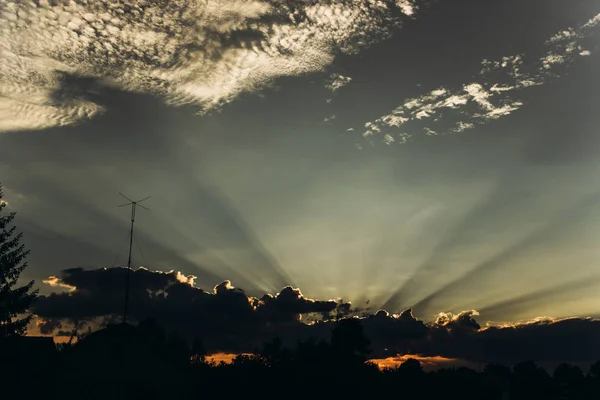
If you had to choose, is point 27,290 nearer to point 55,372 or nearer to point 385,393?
point 55,372

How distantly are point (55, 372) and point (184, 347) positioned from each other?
65327 millimetres

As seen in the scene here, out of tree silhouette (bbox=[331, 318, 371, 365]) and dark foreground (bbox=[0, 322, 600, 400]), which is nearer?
dark foreground (bbox=[0, 322, 600, 400])

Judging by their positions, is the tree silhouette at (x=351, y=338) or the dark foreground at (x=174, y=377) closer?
the dark foreground at (x=174, y=377)

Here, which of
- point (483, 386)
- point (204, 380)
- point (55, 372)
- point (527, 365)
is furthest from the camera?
point (527, 365)

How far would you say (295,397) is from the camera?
54.3 m

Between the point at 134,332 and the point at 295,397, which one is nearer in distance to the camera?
the point at 134,332

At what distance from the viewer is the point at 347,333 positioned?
92250 mm

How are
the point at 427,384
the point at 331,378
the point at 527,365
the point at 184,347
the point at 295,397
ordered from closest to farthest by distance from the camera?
the point at 295,397, the point at 331,378, the point at 427,384, the point at 184,347, the point at 527,365

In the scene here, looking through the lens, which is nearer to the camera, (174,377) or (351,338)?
(174,377)

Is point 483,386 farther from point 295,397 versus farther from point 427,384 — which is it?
point 295,397

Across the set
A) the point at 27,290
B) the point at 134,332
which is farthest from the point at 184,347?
the point at 134,332

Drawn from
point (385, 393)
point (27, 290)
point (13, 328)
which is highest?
point (27, 290)

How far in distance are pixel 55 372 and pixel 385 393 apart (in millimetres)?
35035

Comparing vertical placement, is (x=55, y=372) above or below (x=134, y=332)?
below
